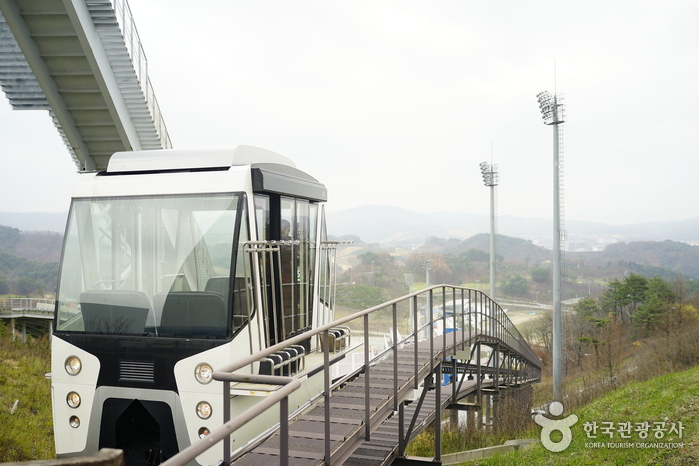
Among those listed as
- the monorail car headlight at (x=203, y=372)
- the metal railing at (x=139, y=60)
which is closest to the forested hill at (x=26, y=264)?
the metal railing at (x=139, y=60)

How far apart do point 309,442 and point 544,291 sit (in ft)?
309

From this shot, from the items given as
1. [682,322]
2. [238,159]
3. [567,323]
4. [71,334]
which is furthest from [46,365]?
[567,323]

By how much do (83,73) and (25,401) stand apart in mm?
6744

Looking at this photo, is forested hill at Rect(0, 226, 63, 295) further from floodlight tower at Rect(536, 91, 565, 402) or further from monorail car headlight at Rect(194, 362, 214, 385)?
monorail car headlight at Rect(194, 362, 214, 385)

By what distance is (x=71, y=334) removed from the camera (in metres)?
5.71

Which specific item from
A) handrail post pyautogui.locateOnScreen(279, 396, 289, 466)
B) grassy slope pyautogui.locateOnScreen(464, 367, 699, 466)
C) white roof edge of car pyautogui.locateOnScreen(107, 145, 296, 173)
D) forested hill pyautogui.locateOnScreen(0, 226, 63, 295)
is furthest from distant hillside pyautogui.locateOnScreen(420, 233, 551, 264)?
handrail post pyautogui.locateOnScreen(279, 396, 289, 466)

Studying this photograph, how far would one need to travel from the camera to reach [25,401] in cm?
1094

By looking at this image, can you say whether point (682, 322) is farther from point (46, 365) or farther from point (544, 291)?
point (544, 291)

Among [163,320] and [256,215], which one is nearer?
[163,320]

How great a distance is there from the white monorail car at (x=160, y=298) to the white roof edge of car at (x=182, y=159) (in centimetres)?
1

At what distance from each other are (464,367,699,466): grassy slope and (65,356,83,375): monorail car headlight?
6.83 meters

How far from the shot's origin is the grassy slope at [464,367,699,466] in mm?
7434

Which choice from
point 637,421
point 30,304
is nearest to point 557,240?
point 637,421

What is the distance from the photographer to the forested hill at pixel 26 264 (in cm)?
3819
